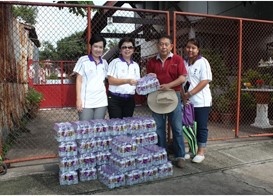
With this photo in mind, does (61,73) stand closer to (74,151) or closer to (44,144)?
(44,144)

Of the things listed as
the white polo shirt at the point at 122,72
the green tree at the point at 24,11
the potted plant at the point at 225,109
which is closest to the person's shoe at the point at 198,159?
the white polo shirt at the point at 122,72

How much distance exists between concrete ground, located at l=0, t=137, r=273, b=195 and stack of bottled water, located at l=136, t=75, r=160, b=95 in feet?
3.99

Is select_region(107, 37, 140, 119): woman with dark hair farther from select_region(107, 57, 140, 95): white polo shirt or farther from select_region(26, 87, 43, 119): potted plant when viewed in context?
select_region(26, 87, 43, 119): potted plant

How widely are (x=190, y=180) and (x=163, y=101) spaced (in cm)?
112

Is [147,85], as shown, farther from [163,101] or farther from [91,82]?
[91,82]

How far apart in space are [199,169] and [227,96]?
180 inches

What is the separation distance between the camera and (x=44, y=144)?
626 centimetres

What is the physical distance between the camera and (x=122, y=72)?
4191 mm

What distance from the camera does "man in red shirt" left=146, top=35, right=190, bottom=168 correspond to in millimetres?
4281

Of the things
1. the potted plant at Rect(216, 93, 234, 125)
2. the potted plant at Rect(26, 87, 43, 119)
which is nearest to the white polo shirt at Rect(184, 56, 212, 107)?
the potted plant at Rect(216, 93, 234, 125)

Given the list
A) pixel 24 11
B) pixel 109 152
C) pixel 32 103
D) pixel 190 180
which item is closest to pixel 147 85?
pixel 109 152

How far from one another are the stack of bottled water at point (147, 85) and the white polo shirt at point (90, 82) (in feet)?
1.66

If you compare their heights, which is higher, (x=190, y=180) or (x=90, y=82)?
(x=90, y=82)

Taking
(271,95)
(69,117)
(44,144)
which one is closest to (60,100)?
(69,117)
